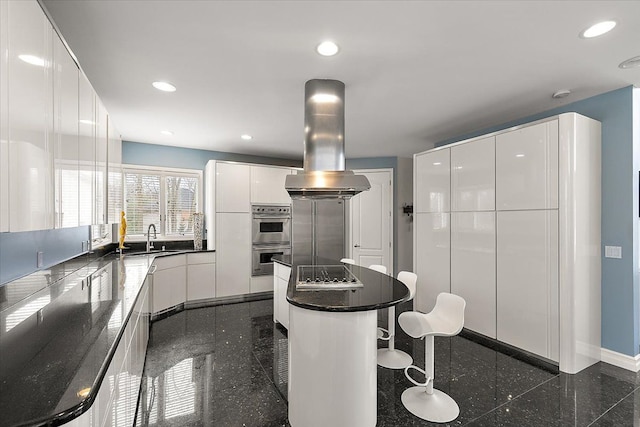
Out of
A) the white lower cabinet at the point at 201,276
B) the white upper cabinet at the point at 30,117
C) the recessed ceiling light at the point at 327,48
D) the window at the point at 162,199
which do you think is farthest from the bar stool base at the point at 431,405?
the window at the point at 162,199

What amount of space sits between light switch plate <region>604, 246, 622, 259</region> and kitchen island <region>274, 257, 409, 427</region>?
247cm

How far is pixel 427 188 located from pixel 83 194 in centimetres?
366

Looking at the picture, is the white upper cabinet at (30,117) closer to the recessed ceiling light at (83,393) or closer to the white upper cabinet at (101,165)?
the recessed ceiling light at (83,393)

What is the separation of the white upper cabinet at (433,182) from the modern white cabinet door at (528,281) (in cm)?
76

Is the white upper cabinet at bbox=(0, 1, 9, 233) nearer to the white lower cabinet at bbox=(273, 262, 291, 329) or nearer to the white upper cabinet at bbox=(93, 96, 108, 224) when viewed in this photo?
the white upper cabinet at bbox=(93, 96, 108, 224)

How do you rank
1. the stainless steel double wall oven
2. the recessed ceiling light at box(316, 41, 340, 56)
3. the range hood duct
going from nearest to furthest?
the recessed ceiling light at box(316, 41, 340, 56) < the range hood duct < the stainless steel double wall oven

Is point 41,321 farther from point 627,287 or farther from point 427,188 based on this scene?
point 627,287

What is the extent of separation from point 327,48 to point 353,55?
0.23 meters

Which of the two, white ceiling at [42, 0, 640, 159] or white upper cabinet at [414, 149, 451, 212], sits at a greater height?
white ceiling at [42, 0, 640, 159]

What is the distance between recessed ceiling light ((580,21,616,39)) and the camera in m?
1.80

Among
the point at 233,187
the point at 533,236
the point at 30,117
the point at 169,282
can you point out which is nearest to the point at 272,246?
the point at 233,187

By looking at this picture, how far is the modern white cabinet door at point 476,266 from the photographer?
320cm

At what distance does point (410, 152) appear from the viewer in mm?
5383

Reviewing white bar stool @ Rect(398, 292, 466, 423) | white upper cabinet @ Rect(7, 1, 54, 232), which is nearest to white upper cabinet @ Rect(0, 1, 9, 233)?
white upper cabinet @ Rect(7, 1, 54, 232)
